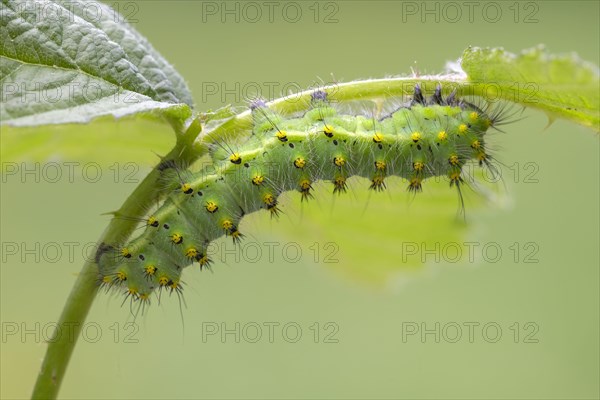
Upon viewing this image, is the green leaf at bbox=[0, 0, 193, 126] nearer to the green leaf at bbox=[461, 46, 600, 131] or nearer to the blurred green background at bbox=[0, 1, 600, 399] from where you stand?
the green leaf at bbox=[461, 46, 600, 131]

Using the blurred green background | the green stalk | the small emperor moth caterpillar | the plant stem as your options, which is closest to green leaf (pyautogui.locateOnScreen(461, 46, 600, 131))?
the green stalk

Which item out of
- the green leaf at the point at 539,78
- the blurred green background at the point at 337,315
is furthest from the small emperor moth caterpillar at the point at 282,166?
the blurred green background at the point at 337,315

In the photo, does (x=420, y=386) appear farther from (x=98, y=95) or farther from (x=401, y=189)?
(x=98, y=95)

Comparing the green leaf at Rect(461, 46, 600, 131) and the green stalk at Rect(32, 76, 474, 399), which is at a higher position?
the green leaf at Rect(461, 46, 600, 131)

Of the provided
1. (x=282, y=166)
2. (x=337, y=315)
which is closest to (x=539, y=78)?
(x=282, y=166)

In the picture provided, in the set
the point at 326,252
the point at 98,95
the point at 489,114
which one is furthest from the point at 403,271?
the point at 98,95

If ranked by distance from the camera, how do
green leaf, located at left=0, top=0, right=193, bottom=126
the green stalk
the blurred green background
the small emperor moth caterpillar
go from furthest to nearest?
the blurred green background
the small emperor moth caterpillar
the green stalk
green leaf, located at left=0, top=0, right=193, bottom=126

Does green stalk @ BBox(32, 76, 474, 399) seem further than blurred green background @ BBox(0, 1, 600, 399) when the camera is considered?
No

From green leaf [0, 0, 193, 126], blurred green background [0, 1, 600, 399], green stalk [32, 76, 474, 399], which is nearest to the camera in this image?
green leaf [0, 0, 193, 126]
